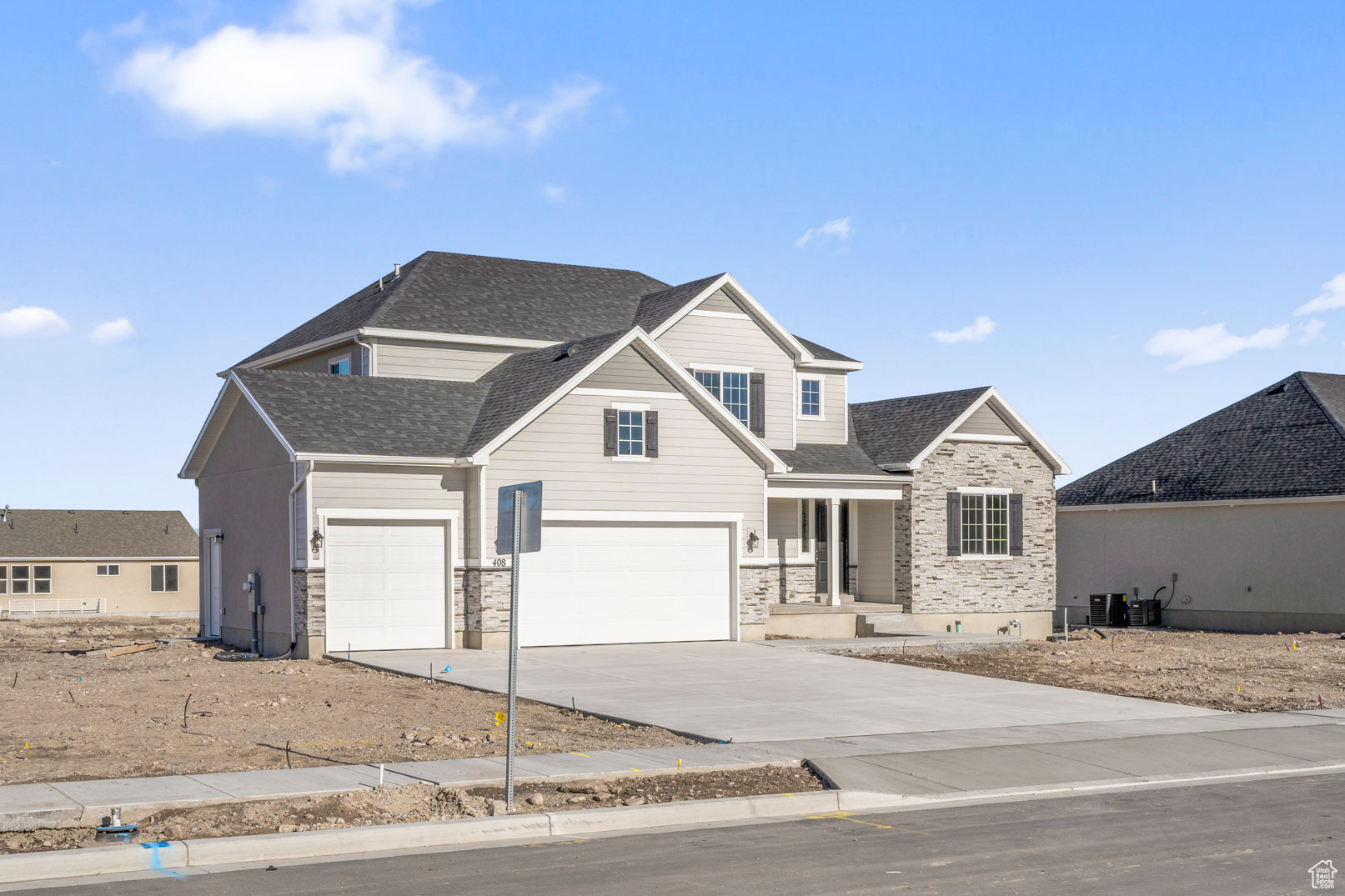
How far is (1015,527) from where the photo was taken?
32.7 metres

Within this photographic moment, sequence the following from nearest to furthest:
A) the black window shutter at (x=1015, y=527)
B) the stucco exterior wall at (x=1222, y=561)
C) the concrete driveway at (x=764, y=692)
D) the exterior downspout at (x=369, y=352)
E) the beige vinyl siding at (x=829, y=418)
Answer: the concrete driveway at (x=764, y=692), the exterior downspout at (x=369, y=352), the beige vinyl siding at (x=829, y=418), the black window shutter at (x=1015, y=527), the stucco exterior wall at (x=1222, y=561)

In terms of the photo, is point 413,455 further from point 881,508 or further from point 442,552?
point 881,508

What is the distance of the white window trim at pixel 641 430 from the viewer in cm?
2542

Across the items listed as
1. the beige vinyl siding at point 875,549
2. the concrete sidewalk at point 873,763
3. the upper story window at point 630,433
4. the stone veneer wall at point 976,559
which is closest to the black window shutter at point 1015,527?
the stone veneer wall at point 976,559

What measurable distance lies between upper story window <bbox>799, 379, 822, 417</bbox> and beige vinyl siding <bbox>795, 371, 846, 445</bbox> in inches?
3.5

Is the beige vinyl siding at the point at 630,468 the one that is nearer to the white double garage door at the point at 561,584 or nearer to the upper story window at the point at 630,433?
the upper story window at the point at 630,433

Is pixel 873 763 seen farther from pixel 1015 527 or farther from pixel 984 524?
pixel 1015 527

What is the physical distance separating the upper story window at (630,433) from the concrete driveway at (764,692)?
3691mm

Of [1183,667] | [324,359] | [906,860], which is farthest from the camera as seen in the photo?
[324,359]

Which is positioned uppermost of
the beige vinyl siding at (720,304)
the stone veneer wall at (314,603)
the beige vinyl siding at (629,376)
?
the beige vinyl siding at (720,304)

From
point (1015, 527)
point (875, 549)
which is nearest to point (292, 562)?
point (875, 549)

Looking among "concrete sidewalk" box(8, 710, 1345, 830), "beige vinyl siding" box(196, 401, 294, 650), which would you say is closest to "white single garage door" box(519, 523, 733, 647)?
"beige vinyl siding" box(196, 401, 294, 650)

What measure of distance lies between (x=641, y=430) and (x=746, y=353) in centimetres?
545

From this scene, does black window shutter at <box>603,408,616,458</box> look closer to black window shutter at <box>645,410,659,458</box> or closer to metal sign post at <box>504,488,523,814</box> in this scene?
black window shutter at <box>645,410,659,458</box>
